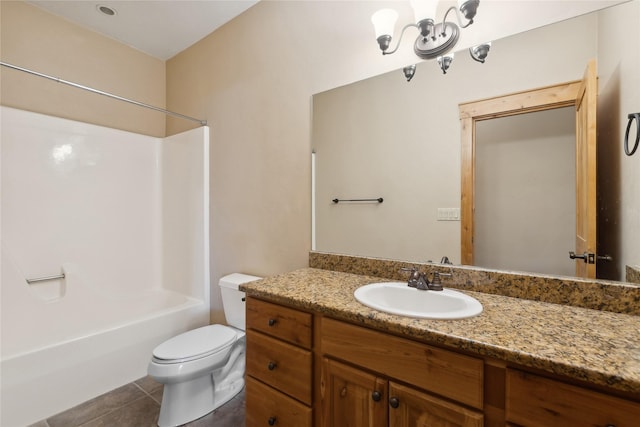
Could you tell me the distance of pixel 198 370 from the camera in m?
1.52

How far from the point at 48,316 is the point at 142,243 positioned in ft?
2.64

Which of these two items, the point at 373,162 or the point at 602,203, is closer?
the point at 602,203

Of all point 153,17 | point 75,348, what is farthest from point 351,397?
point 153,17

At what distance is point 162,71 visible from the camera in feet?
9.07

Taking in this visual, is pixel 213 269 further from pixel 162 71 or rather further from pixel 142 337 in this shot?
pixel 162 71

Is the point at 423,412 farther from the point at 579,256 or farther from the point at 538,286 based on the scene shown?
the point at 579,256

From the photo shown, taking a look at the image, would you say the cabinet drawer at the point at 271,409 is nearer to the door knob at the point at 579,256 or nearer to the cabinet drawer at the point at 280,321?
the cabinet drawer at the point at 280,321

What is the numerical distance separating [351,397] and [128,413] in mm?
1521

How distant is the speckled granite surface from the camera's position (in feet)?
3.05

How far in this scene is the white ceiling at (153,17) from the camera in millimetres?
2004

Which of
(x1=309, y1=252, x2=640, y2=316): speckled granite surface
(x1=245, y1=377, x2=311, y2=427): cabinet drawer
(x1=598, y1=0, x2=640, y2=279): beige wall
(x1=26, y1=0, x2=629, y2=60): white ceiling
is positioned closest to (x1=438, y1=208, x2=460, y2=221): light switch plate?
(x1=309, y1=252, x2=640, y2=316): speckled granite surface

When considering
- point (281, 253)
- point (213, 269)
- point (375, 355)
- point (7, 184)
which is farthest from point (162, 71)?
point (375, 355)

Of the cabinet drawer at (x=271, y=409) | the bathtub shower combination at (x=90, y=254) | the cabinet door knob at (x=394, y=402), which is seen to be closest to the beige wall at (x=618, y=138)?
the cabinet door knob at (x=394, y=402)

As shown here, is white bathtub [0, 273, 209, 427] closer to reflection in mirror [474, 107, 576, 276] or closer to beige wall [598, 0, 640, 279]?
reflection in mirror [474, 107, 576, 276]
